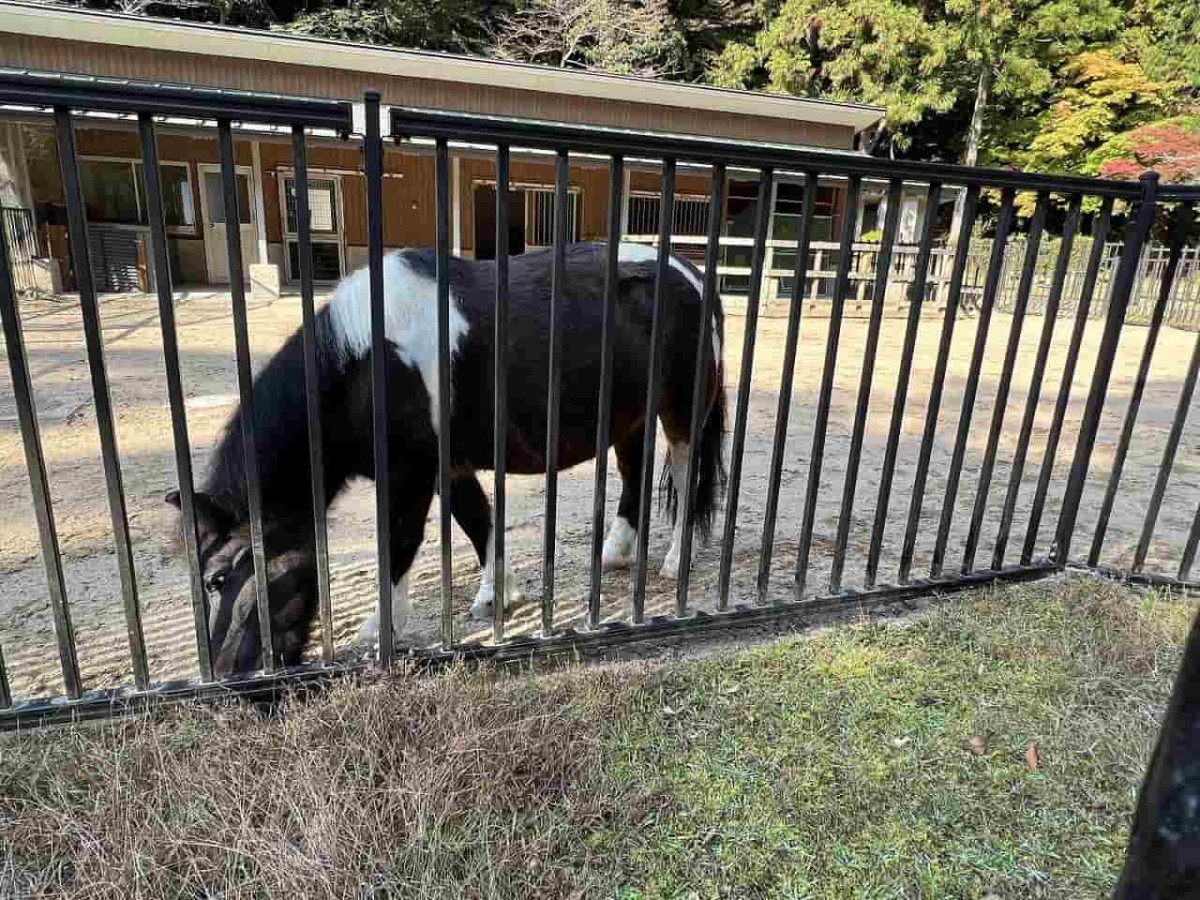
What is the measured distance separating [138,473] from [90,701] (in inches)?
111

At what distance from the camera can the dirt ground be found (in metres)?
2.65

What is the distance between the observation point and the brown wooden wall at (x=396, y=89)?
423 inches

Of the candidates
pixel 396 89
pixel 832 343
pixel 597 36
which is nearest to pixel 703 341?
pixel 832 343

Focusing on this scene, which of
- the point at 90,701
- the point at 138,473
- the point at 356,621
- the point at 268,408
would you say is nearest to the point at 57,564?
the point at 90,701

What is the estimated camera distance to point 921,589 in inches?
110

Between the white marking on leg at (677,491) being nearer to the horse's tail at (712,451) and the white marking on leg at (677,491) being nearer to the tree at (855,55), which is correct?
the horse's tail at (712,451)

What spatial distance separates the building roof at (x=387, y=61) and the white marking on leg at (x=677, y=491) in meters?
11.3

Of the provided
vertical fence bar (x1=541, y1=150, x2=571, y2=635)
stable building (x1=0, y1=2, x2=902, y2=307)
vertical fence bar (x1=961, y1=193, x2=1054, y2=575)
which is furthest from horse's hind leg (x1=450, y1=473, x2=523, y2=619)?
stable building (x1=0, y1=2, x2=902, y2=307)

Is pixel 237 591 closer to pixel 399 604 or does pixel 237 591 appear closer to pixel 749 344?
pixel 399 604

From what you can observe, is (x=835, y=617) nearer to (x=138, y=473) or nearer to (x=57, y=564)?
(x=57, y=564)

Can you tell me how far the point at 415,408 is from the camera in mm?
2207

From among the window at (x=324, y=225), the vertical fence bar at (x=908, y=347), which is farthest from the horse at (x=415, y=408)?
the window at (x=324, y=225)

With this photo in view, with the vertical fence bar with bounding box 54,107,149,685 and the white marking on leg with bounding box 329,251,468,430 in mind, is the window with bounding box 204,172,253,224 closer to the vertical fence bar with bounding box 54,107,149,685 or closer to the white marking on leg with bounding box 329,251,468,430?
the white marking on leg with bounding box 329,251,468,430

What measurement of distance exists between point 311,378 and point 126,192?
16.3 metres
